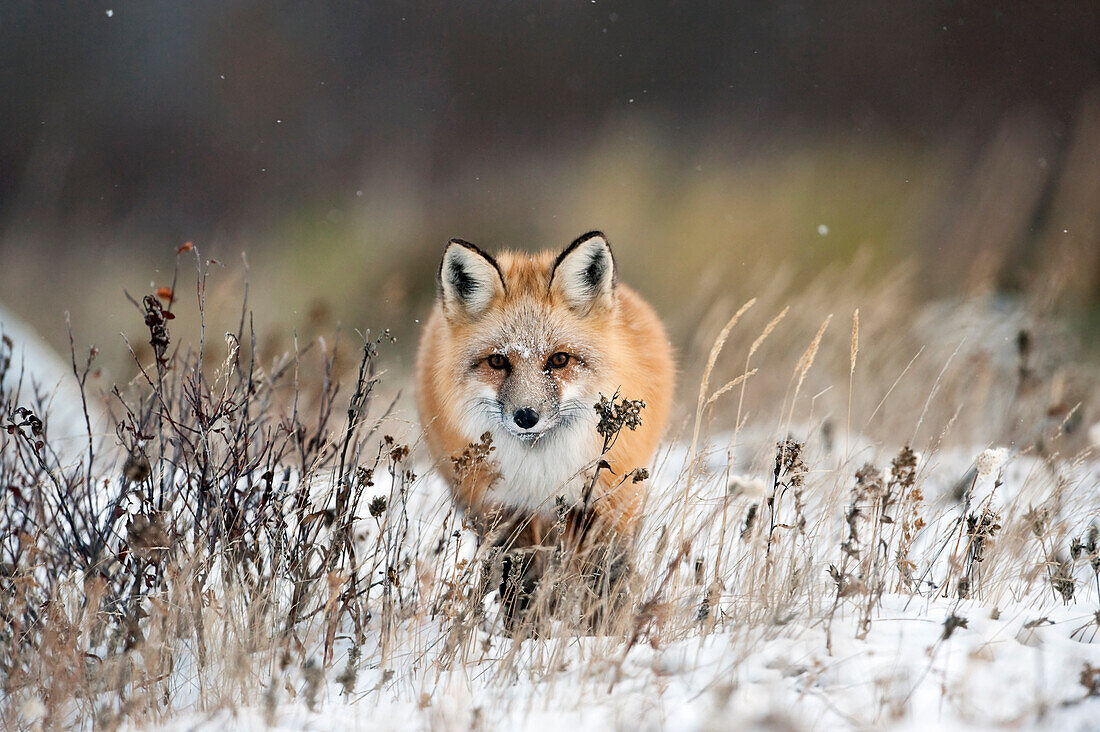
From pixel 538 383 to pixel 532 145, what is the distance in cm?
700

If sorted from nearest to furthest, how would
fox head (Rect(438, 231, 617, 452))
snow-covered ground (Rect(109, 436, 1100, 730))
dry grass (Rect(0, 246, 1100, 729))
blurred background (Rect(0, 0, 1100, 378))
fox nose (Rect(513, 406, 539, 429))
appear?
snow-covered ground (Rect(109, 436, 1100, 730)) < dry grass (Rect(0, 246, 1100, 729)) < fox nose (Rect(513, 406, 539, 429)) < fox head (Rect(438, 231, 617, 452)) < blurred background (Rect(0, 0, 1100, 378))

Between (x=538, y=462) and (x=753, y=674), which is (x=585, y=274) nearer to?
(x=538, y=462)

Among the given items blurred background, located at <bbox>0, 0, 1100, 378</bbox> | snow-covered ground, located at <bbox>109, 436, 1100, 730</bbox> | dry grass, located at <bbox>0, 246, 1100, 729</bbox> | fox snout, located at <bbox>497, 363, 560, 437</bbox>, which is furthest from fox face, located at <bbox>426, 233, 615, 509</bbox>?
blurred background, located at <bbox>0, 0, 1100, 378</bbox>

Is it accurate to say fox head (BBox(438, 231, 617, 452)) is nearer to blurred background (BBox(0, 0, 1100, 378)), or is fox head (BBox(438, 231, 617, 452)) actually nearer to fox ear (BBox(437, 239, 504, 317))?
fox ear (BBox(437, 239, 504, 317))

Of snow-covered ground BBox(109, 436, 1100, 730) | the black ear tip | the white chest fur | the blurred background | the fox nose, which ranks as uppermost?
the blurred background

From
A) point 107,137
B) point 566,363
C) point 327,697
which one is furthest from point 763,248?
point 107,137

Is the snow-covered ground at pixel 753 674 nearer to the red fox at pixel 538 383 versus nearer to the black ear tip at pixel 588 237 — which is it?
the red fox at pixel 538 383

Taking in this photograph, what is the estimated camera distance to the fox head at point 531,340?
2.79 m

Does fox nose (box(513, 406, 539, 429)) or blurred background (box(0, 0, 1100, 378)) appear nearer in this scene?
fox nose (box(513, 406, 539, 429))

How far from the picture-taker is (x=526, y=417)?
106 inches

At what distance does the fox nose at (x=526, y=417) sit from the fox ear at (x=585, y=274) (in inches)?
19.8

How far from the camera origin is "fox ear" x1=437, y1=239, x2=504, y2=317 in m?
2.87

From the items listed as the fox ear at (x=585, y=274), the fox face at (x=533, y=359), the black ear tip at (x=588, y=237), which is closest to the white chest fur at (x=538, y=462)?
the fox face at (x=533, y=359)

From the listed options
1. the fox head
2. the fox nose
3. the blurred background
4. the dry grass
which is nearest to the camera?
the dry grass
